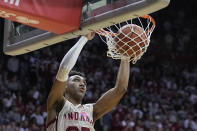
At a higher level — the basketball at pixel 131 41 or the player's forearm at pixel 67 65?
the basketball at pixel 131 41

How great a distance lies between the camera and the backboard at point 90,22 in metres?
2.80

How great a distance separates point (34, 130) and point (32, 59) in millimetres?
2746

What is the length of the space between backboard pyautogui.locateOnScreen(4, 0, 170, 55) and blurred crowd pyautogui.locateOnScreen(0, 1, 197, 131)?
14.3ft

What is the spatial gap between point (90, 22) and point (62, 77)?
2.06 ft

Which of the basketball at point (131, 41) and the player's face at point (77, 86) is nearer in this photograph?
the basketball at point (131, 41)

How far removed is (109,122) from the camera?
9.63 metres

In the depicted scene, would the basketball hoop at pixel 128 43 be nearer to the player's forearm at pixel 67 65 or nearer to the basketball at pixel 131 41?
the basketball at pixel 131 41

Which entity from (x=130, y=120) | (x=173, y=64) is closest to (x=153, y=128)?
(x=130, y=120)

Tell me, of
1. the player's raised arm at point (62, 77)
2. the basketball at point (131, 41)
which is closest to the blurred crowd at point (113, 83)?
the player's raised arm at point (62, 77)

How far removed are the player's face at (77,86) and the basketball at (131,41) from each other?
19.9 inches

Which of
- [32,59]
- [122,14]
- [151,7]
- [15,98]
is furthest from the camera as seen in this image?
[32,59]

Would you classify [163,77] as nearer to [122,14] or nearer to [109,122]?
[109,122]

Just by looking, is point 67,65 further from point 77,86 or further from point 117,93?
point 117,93

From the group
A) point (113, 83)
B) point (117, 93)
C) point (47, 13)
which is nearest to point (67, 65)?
point (47, 13)
